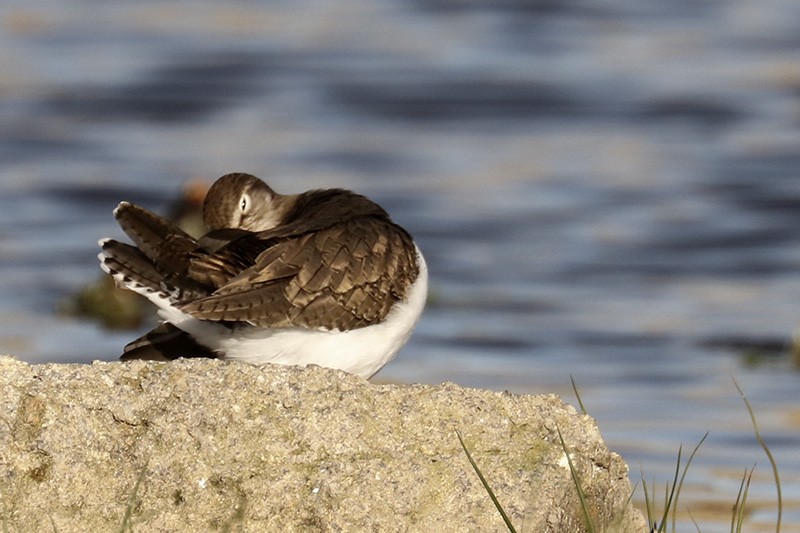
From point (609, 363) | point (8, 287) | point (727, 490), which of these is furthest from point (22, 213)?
point (727, 490)

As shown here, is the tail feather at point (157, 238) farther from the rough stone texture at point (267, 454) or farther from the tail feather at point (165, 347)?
the rough stone texture at point (267, 454)

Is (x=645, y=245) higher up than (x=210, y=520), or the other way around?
(x=210, y=520)

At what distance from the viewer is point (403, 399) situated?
5867 mm

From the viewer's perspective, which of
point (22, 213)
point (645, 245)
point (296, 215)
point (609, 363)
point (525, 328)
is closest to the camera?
point (296, 215)

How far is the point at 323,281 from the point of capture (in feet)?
23.3

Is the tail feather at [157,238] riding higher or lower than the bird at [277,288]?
higher

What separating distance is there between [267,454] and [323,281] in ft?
5.15

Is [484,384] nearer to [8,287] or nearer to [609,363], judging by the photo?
[609,363]

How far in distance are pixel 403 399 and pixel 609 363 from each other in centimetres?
909

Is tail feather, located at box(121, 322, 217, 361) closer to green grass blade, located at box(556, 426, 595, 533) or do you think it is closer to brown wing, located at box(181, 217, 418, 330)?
brown wing, located at box(181, 217, 418, 330)

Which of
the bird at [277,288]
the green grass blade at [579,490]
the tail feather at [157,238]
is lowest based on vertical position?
the green grass blade at [579,490]

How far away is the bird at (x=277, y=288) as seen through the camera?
22.3 feet

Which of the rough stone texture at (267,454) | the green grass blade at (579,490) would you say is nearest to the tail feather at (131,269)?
the rough stone texture at (267,454)

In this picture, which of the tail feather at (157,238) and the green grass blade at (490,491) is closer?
the green grass blade at (490,491)
